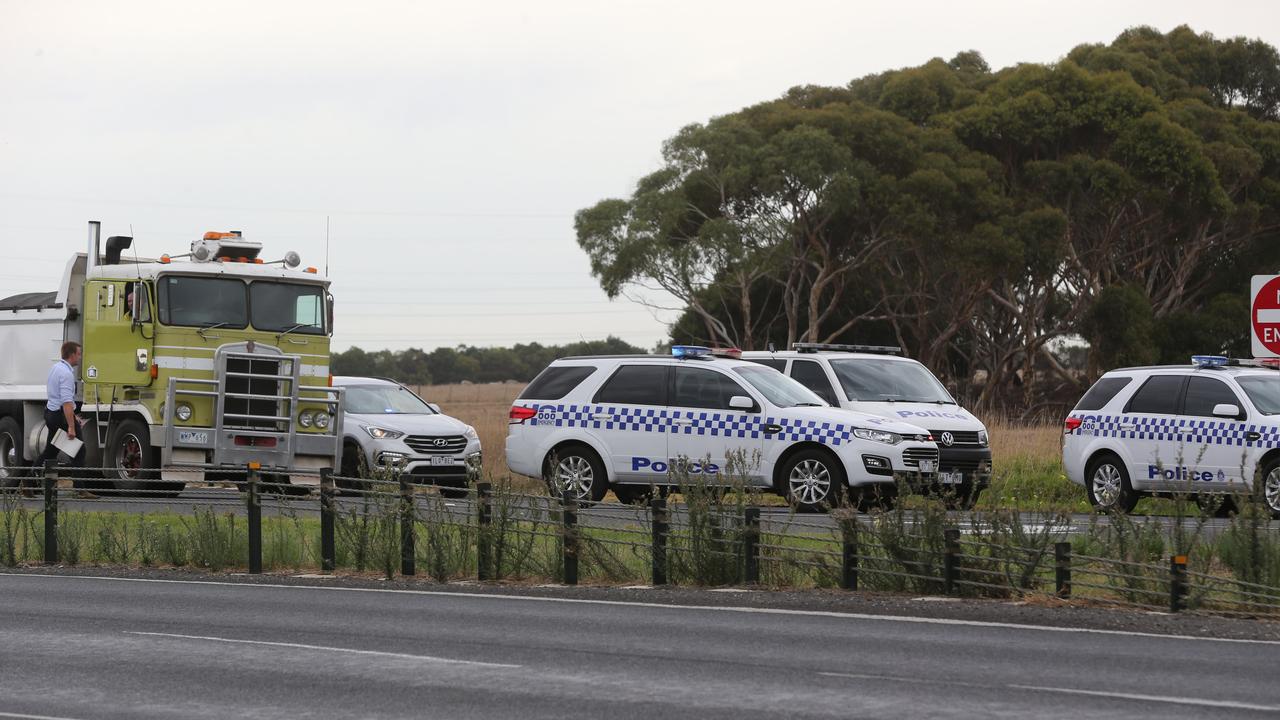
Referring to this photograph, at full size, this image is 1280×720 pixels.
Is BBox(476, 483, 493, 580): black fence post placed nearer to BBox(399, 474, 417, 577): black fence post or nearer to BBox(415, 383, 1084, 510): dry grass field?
BBox(399, 474, 417, 577): black fence post

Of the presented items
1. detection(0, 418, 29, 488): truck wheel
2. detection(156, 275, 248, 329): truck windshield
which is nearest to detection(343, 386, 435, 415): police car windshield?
detection(156, 275, 248, 329): truck windshield

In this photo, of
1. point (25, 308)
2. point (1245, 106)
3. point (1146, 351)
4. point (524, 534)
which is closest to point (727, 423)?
point (524, 534)

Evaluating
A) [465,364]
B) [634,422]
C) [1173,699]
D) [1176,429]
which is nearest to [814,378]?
[634,422]

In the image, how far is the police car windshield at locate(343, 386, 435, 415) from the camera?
24.8m

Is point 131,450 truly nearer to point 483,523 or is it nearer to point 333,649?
point 483,523

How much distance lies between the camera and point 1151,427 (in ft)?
68.1

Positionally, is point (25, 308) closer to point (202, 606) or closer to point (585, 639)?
point (202, 606)

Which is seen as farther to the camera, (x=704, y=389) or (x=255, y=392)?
(x=255, y=392)

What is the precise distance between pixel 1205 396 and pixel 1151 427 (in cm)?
68

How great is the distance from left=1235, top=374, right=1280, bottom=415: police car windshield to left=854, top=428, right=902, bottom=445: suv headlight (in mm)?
4084

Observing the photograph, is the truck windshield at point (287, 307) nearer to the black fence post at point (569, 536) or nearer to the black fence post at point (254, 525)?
the black fence post at point (254, 525)

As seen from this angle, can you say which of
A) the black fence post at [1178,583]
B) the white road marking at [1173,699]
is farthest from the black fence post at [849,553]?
the white road marking at [1173,699]

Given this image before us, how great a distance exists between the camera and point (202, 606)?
43.2 feet

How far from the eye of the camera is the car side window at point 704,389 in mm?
20297
